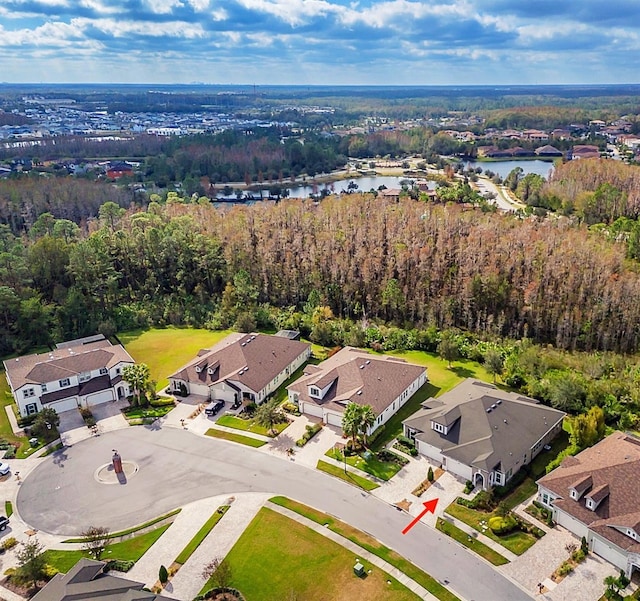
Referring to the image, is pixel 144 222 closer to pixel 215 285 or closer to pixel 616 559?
pixel 215 285

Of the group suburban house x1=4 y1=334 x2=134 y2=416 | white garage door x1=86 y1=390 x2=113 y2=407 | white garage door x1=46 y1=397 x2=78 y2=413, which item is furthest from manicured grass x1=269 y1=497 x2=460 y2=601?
white garage door x1=46 y1=397 x2=78 y2=413

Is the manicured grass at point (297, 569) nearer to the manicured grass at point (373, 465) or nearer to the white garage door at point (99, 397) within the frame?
the manicured grass at point (373, 465)

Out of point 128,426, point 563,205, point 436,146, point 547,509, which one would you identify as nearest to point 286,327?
point 128,426

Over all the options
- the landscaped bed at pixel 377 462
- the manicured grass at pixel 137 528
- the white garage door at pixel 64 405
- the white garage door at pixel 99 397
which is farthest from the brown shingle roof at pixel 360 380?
the white garage door at pixel 64 405

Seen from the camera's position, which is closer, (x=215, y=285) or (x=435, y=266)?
(x=435, y=266)

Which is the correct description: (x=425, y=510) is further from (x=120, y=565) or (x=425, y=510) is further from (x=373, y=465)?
(x=120, y=565)

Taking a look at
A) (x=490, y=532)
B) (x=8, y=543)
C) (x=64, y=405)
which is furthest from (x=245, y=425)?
(x=490, y=532)
